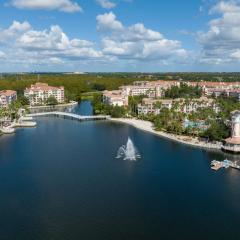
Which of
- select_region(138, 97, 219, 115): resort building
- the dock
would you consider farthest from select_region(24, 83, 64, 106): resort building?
the dock

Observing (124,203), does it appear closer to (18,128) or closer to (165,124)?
(165,124)

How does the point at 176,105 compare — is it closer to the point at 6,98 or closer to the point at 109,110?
the point at 109,110

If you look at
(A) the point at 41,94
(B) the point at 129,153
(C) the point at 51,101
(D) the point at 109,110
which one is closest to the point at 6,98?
(C) the point at 51,101

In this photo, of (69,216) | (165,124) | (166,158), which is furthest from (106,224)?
(165,124)

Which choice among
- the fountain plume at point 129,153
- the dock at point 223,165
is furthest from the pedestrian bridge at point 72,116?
the dock at point 223,165

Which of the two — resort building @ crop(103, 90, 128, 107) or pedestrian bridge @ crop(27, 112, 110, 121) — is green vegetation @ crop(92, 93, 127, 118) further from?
resort building @ crop(103, 90, 128, 107)

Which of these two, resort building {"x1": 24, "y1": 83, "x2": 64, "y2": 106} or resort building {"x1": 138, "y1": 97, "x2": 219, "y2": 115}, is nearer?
resort building {"x1": 138, "y1": 97, "x2": 219, "y2": 115}
